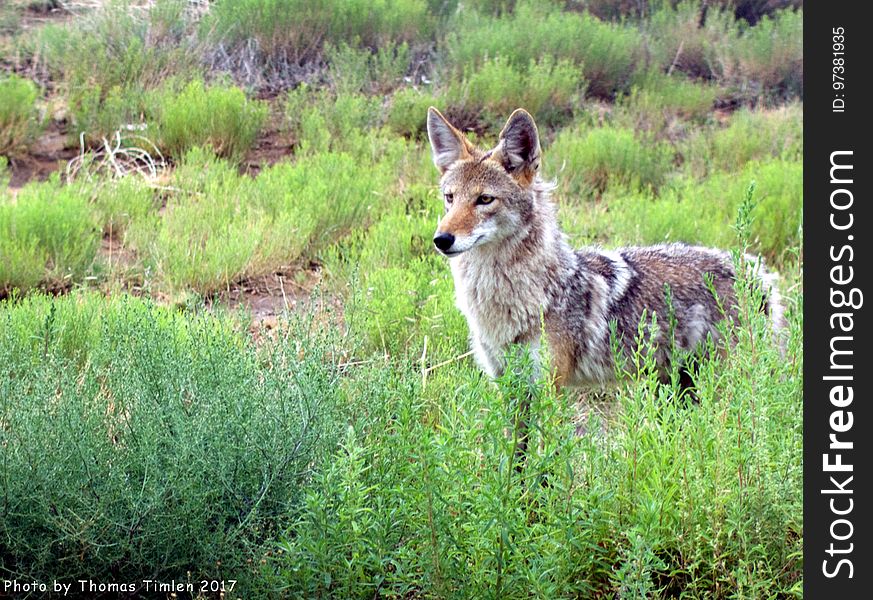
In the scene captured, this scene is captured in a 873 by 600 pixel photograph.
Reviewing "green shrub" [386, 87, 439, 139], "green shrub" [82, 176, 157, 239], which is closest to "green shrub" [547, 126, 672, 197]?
"green shrub" [386, 87, 439, 139]

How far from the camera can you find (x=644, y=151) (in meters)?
9.27

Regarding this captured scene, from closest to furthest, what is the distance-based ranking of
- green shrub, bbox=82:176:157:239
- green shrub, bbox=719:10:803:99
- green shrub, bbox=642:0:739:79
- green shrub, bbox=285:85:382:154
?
green shrub, bbox=82:176:157:239, green shrub, bbox=285:85:382:154, green shrub, bbox=719:10:803:99, green shrub, bbox=642:0:739:79

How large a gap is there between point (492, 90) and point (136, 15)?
4322mm

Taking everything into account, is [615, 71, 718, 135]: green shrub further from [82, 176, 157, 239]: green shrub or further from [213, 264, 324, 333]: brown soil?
[82, 176, 157, 239]: green shrub

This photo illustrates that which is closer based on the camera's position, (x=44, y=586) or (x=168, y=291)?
(x=44, y=586)

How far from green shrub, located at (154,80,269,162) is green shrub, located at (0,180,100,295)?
202cm

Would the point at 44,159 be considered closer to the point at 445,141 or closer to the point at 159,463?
the point at 445,141

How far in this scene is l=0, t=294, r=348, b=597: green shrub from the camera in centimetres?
314

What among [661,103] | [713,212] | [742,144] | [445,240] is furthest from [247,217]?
[661,103]

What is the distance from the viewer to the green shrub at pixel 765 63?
12.6 meters

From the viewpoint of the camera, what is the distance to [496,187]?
4586 mm

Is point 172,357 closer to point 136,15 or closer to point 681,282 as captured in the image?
point 681,282

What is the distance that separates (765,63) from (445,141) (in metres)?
9.15
